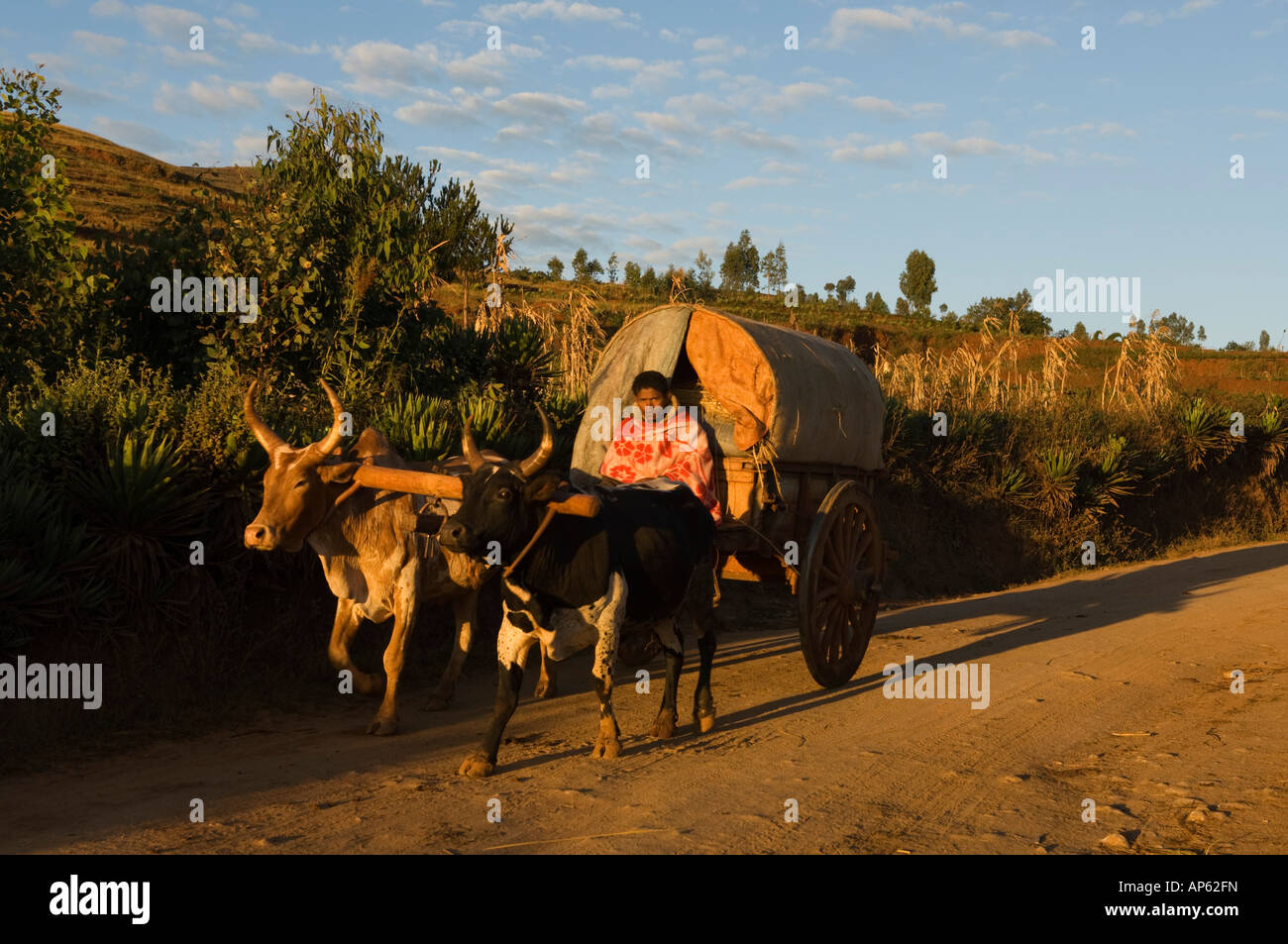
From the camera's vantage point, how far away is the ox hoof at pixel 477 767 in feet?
18.7

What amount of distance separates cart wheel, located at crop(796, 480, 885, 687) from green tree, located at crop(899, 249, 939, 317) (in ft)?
212

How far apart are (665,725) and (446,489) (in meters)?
2.09

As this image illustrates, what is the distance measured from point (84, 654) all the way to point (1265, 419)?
23.2 meters

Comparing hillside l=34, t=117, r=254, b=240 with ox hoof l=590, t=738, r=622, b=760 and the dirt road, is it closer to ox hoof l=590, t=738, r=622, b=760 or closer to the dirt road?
the dirt road

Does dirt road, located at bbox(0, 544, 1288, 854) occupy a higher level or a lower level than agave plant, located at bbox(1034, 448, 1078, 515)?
lower

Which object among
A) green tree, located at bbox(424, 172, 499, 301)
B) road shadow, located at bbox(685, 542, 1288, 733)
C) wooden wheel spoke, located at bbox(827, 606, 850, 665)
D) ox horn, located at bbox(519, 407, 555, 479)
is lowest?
road shadow, located at bbox(685, 542, 1288, 733)

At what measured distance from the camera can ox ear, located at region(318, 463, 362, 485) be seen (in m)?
6.39

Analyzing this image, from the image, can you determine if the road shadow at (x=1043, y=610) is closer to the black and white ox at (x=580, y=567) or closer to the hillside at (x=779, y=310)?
the black and white ox at (x=580, y=567)

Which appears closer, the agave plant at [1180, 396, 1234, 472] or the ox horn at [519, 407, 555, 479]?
the ox horn at [519, 407, 555, 479]

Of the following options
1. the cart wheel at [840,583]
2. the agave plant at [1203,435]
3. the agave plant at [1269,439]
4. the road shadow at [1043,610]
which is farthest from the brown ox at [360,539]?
the agave plant at [1269,439]

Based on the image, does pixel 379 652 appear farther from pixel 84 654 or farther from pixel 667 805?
pixel 667 805

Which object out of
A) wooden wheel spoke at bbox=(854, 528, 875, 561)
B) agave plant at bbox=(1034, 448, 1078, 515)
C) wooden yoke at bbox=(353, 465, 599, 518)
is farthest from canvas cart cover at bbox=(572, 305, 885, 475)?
agave plant at bbox=(1034, 448, 1078, 515)

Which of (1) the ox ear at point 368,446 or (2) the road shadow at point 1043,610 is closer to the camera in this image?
(1) the ox ear at point 368,446

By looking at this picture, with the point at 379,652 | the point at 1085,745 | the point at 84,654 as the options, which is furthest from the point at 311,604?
the point at 1085,745
